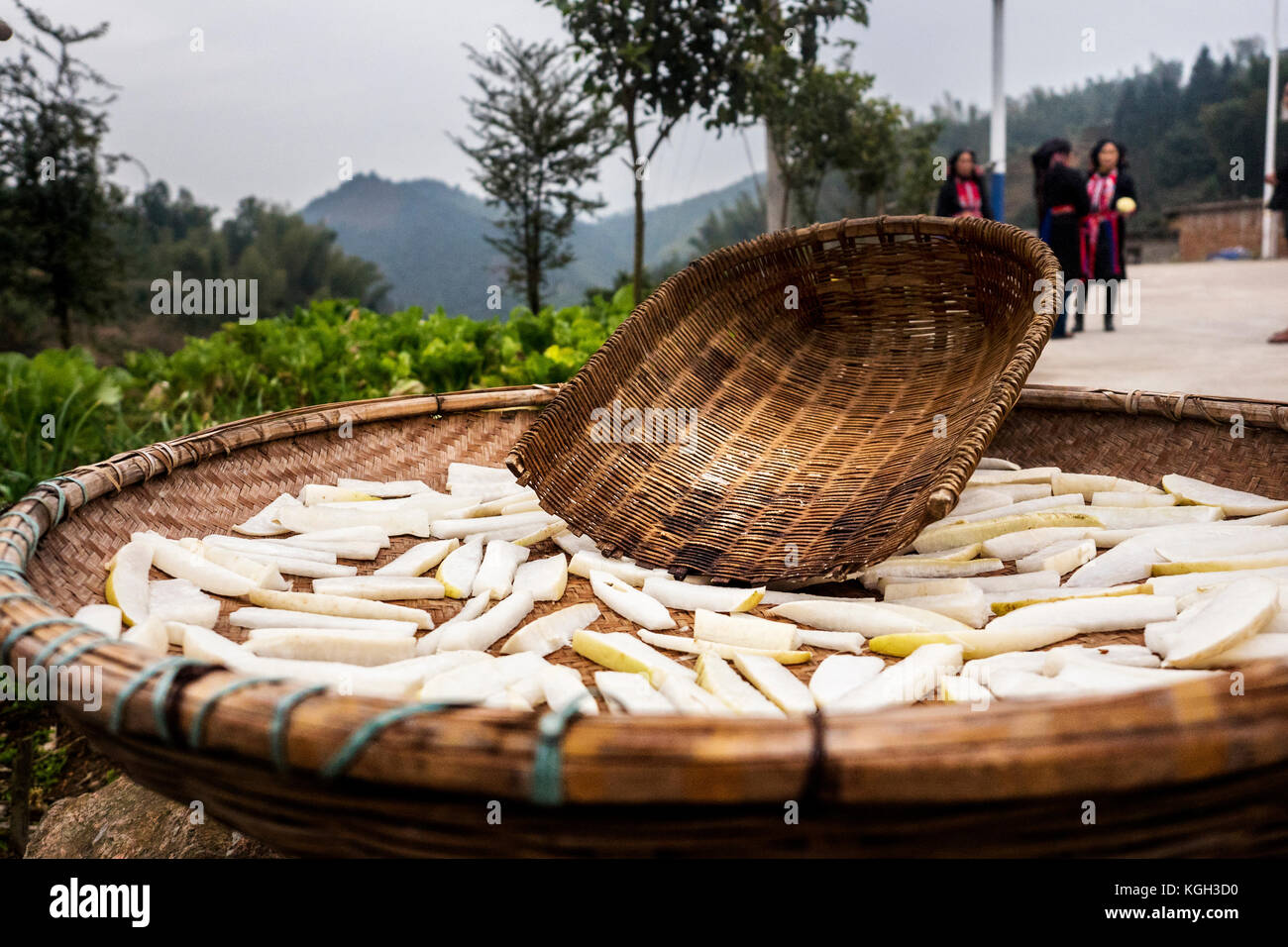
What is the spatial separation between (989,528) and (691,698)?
669 mm

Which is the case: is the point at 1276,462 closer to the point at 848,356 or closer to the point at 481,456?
the point at 848,356

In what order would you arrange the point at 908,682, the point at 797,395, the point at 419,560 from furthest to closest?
1. the point at 797,395
2. the point at 419,560
3. the point at 908,682

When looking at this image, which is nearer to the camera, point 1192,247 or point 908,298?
point 908,298

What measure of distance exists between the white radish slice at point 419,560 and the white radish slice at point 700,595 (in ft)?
1.02

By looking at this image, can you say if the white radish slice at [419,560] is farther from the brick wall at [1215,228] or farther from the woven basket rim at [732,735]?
the brick wall at [1215,228]

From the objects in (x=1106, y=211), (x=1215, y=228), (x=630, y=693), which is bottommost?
(x=630, y=693)

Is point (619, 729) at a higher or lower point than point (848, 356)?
lower

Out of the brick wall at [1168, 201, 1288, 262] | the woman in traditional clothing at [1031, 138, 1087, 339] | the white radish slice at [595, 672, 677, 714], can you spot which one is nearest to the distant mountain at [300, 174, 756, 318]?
the woman in traditional clothing at [1031, 138, 1087, 339]

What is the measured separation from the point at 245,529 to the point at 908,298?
1.14 metres

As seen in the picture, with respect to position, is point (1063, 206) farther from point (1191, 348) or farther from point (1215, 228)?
point (1215, 228)

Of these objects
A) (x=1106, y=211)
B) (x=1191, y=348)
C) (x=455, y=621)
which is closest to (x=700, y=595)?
(x=455, y=621)

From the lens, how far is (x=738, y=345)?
176 cm

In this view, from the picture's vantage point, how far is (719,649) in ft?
3.43
